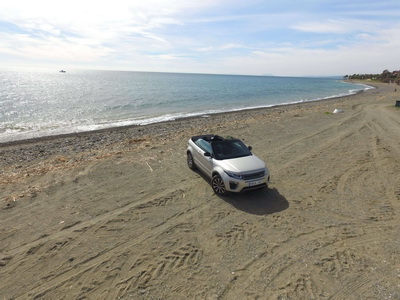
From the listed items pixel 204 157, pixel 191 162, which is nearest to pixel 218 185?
pixel 204 157

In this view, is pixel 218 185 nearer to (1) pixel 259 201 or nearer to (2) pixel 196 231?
(1) pixel 259 201

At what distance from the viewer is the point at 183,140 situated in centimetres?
1550

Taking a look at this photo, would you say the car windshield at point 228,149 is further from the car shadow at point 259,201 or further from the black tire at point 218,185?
the car shadow at point 259,201

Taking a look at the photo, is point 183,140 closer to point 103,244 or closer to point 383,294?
point 103,244

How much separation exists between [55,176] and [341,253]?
966 cm

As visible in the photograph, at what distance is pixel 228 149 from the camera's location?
29.9 feet

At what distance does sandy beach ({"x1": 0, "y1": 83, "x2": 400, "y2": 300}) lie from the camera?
4.84 meters

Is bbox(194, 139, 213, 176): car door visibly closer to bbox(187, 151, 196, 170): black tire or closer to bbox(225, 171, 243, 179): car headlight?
bbox(187, 151, 196, 170): black tire

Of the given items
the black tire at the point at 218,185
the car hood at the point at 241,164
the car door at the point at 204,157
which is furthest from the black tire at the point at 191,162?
the car hood at the point at 241,164

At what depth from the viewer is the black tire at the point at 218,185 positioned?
8117 mm

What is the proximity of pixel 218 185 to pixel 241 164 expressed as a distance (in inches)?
39.1

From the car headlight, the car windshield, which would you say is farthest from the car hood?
the car windshield

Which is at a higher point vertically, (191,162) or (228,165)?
(228,165)

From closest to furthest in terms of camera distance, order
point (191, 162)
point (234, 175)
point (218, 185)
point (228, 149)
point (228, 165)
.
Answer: point (234, 175) < point (228, 165) < point (218, 185) < point (228, 149) < point (191, 162)
